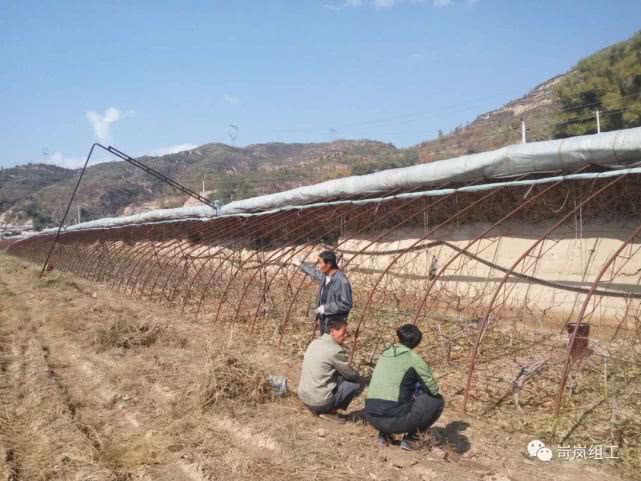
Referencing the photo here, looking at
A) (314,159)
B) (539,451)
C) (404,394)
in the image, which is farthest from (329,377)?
(314,159)

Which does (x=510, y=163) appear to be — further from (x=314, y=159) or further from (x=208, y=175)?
(x=314, y=159)

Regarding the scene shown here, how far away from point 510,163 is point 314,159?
69580mm

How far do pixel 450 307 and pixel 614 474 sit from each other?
7102 millimetres

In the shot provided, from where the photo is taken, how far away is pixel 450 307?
38.0ft

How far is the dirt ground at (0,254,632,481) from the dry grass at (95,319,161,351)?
0.21 meters

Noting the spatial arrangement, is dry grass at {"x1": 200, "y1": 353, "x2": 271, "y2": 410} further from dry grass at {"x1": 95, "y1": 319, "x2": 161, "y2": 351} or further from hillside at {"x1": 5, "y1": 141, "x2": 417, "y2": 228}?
hillside at {"x1": 5, "y1": 141, "x2": 417, "y2": 228}

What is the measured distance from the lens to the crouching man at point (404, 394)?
15.8 ft

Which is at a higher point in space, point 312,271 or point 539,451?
point 312,271

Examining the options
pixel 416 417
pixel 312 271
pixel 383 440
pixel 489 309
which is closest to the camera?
pixel 416 417

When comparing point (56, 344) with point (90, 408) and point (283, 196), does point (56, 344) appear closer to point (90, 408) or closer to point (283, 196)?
point (90, 408)

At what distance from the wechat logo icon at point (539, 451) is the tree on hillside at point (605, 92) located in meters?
23.6

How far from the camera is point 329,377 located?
580 centimetres

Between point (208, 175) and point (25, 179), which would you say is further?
point (25, 179)

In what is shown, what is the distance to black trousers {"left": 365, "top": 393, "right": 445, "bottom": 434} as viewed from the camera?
4809 mm
